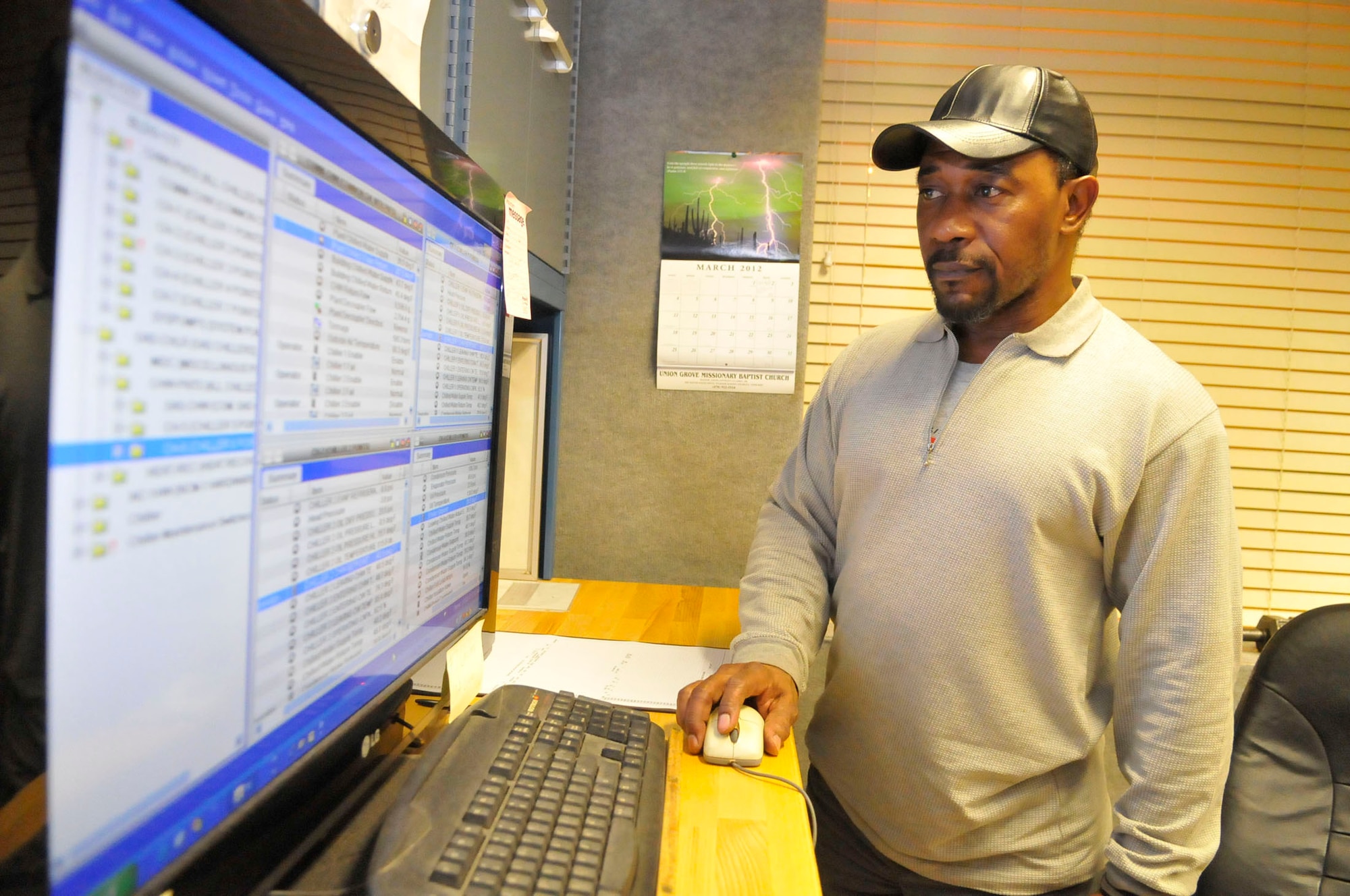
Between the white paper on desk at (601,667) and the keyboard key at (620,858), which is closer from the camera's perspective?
the keyboard key at (620,858)

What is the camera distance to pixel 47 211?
261mm

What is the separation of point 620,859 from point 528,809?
0.24 ft

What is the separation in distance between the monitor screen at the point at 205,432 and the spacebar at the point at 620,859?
195mm

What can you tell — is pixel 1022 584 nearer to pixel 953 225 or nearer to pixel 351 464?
pixel 953 225

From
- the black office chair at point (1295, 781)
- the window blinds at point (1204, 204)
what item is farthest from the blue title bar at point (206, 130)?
the window blinds at point (1204, 204)

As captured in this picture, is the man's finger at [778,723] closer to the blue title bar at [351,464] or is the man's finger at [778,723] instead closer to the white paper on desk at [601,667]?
the white paper on desk at [601,667]

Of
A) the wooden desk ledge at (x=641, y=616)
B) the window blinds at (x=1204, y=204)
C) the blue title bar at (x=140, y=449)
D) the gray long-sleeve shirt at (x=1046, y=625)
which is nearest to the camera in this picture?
the blue title bar at (x=140, y=449)

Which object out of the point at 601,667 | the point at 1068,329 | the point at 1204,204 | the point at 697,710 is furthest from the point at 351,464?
the point at 1204,204

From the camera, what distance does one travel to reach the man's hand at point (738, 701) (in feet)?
2.35

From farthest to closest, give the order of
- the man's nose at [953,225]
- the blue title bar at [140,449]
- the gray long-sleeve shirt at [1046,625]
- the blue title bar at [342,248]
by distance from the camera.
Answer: the man's nose at [953,225] < the gray long-sleeve shirt at [1046,625] < the blue title bar at [342,248] < the blue title bar at [140,449]

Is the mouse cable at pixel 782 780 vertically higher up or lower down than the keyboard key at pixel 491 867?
lower down

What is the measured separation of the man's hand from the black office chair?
0.63 metres

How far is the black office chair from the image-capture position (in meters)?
0.94

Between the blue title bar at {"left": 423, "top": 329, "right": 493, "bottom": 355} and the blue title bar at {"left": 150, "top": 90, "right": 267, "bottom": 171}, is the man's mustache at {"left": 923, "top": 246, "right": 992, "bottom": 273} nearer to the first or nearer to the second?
the blue title bar at {"left": 423, "top": 329, "right": 493, "bottom": 355}
